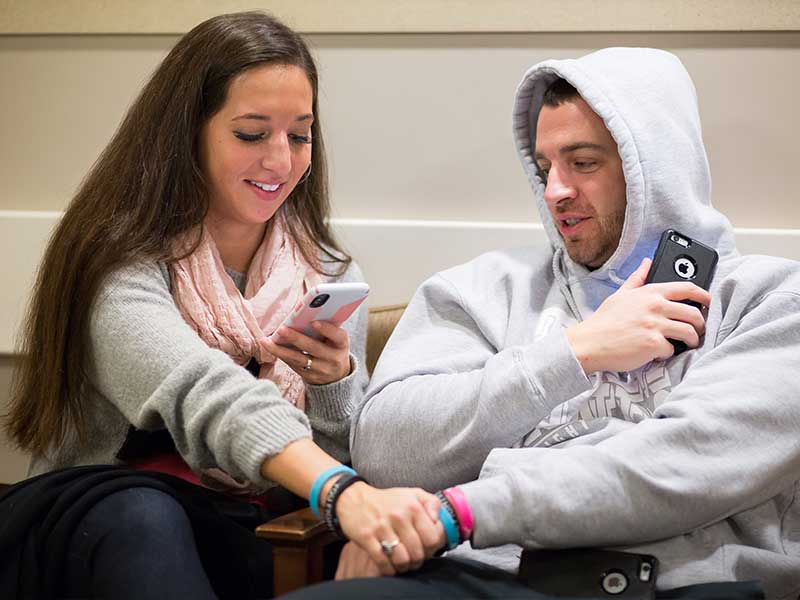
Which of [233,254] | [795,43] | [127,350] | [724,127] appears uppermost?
[795,43]

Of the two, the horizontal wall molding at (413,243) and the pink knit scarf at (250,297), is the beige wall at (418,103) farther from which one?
the pink knit scarf at (250,297)

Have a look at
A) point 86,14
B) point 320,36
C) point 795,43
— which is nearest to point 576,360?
point 795,43

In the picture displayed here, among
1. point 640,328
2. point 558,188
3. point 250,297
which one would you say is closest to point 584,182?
point 558,188

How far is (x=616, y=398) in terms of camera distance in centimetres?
192

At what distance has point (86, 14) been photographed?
9.87 ft

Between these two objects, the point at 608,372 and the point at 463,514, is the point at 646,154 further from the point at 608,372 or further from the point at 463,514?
the point at 463,514

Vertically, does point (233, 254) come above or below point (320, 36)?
below

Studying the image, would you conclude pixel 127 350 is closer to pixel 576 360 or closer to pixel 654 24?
pixel 576 360

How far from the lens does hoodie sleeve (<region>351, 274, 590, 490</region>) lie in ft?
5.93

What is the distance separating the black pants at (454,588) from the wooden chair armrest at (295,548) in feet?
0.65

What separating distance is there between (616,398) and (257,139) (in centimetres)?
89

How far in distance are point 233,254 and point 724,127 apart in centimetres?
132

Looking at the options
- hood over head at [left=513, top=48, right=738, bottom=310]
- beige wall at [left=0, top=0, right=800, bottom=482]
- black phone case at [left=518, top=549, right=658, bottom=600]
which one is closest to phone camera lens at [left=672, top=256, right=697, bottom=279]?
hood over head at [left=513, top=48, right=738, bottom=310]

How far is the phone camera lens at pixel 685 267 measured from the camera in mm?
1917
